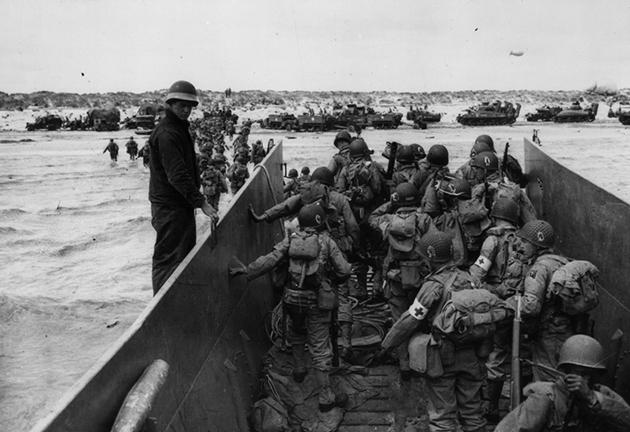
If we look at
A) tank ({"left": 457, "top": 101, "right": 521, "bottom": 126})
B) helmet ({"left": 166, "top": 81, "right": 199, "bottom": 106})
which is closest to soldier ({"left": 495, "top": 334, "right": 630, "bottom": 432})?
helmet ({"left": 166, "top": 81, "right": 199, "bottom": 106})

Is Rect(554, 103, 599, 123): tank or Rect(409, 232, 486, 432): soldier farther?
Rect(554, 103, 599, 123): tank

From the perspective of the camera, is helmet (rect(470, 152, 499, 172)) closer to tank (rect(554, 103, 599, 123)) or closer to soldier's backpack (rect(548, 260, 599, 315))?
soldier's backpack (rect(548, 260, 599, 315))

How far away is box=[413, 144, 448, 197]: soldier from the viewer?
20.5ft

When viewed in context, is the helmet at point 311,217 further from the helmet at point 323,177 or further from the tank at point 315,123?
the tank at point 315,123

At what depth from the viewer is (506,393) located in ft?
15.7

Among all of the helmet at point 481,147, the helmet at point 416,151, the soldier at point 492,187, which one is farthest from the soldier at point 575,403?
the helmet at point 481,147

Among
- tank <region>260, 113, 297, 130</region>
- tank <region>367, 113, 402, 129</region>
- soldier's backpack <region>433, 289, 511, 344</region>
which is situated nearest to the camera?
soldier's backpack <region>433, 289, 511, 344</region>

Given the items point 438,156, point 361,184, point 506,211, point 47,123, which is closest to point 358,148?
point 361,184

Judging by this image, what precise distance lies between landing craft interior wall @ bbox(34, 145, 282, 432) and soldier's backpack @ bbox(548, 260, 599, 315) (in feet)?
7.07

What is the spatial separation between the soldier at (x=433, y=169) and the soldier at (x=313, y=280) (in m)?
1.84

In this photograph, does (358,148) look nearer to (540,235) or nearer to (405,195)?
(405,195)

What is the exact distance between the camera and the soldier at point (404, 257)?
4.95 metres

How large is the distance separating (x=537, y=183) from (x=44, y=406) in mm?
5983

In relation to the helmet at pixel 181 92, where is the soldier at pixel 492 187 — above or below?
below
